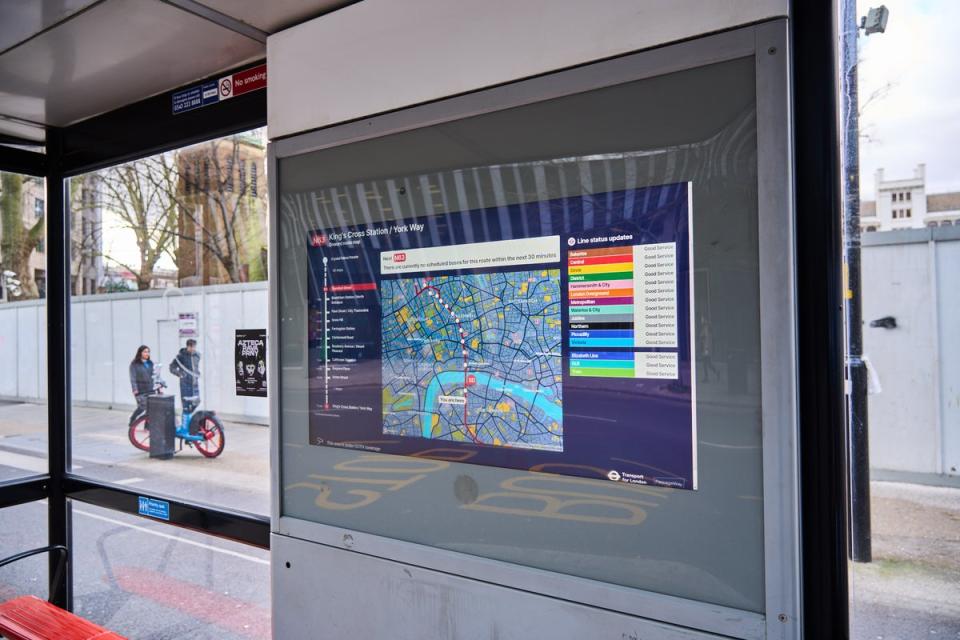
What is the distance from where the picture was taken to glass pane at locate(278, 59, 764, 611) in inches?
68.2

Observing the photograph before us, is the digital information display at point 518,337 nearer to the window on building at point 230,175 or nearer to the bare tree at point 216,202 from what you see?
the window on building at point 230,175

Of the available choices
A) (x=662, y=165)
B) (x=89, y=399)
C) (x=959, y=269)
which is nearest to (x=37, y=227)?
(x=89, y=399)

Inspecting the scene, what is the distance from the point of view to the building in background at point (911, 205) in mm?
4242

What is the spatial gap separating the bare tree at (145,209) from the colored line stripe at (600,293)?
394 cm

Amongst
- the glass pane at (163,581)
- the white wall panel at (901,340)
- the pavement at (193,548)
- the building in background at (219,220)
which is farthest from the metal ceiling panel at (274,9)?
the white wall panel at (901,340)

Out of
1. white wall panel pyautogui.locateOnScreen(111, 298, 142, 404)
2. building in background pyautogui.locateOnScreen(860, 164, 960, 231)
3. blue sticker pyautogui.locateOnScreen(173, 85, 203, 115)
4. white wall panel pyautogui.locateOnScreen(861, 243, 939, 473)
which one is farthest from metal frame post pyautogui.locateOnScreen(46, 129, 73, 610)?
white wall panel pyautogui.locateOnScreen(861, 243, 939, 473)

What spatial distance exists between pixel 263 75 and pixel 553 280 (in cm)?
189

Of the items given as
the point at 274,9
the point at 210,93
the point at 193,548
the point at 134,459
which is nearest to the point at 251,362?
the point at 210,93

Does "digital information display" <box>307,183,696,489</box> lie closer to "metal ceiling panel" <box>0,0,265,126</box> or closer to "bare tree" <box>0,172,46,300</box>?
"metal ceiling panel" <box>0,0,265,126</box>

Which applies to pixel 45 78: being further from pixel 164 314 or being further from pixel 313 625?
pixel 313 625

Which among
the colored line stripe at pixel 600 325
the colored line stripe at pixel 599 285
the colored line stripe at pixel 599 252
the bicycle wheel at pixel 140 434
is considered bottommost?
the bicycle wheel at pixel 140 434

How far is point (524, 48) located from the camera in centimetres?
206

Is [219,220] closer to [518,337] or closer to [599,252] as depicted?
[518,337]

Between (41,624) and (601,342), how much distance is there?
3206 mm
